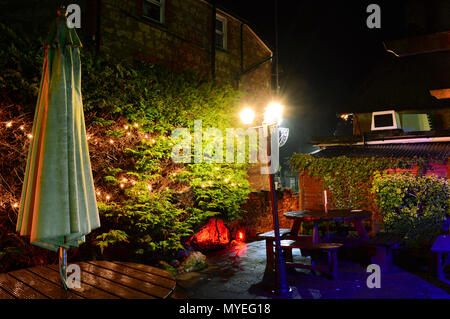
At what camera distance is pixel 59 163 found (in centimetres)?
254

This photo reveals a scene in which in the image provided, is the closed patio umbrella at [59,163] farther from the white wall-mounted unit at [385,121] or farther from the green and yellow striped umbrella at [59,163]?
the white wall-mounted unit at [385,121]

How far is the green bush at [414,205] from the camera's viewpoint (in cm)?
712

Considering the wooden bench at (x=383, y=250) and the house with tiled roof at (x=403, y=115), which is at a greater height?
the house with tiled roof at (x=403, y=115)

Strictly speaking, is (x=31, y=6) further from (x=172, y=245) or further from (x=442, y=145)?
(x=442, y=145)

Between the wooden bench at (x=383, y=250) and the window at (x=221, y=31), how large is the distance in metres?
9.35

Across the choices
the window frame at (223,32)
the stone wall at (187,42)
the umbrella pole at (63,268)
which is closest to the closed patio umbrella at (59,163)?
the umbrella pole at (63,268)

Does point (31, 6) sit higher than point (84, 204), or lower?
higher

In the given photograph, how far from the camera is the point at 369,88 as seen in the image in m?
18.9

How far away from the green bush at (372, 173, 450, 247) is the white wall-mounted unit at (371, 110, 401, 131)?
1061cm

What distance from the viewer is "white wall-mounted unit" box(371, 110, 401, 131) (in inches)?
675

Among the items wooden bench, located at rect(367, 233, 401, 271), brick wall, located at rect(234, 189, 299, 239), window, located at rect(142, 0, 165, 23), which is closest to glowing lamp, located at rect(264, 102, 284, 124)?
wooden bench, located at rect(367, 233, 401, 271)

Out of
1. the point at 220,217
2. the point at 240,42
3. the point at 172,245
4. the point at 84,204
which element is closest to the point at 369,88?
the point at 240,42
